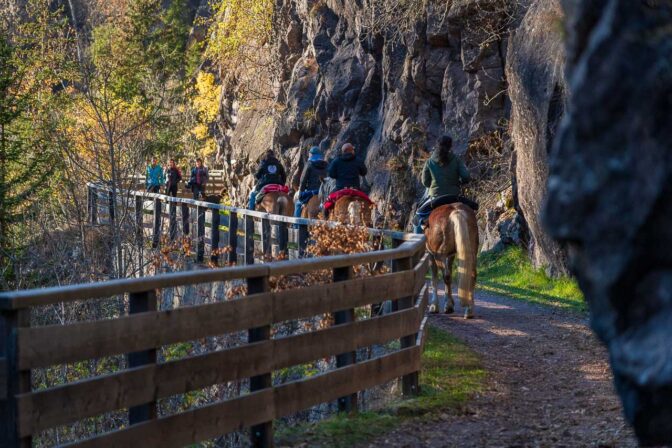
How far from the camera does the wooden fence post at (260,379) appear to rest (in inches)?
298

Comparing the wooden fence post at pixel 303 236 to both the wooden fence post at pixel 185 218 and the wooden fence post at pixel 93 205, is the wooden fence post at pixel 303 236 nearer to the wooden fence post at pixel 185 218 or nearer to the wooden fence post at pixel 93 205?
the wooden fence post at pixel 93 205

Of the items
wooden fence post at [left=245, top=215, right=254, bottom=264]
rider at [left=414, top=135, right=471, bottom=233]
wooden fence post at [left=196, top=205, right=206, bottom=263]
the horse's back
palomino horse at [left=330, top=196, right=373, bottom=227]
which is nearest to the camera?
the horse's back

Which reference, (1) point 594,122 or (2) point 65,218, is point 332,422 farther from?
(2) point 65,218

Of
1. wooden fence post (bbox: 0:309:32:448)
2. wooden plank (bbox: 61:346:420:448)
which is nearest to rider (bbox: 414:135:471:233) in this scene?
wooden plank (bbox: 61:346:420:448)

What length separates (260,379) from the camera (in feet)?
24.8

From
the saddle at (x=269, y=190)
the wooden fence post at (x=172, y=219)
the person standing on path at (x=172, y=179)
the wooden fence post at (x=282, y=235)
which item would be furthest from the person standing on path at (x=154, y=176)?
the wooden fence post at (x=282, y=235)

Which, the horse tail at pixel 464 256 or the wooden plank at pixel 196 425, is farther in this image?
the horse tail at pixel 464 256

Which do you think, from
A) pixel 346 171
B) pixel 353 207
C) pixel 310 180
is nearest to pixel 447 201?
pixel 353 207

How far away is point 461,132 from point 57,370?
1617 centimetres

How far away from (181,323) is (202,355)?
315mm

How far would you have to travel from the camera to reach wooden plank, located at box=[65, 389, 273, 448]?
633 centimetres

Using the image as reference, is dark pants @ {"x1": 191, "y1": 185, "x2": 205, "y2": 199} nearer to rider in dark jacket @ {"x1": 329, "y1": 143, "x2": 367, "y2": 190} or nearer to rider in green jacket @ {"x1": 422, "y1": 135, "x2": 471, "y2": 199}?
rider in dark jacket @ {"x1": 329, "y1": 143, "x2": 367, "y2": 190}

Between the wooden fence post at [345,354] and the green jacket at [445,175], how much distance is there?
7.56 m

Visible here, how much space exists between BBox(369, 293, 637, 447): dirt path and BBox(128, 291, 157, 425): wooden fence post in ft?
6.60
